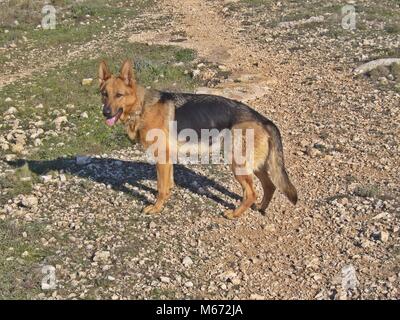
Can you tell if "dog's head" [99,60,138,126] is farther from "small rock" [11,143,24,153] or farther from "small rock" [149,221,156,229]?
"small rock" [11,143,24,153]

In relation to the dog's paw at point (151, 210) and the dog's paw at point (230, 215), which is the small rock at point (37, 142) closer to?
Result: the dog's paw at point (151, 210)

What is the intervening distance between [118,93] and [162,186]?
56.9 inches

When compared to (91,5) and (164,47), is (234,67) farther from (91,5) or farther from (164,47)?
(91,5)

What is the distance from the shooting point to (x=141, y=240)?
782 centimetres

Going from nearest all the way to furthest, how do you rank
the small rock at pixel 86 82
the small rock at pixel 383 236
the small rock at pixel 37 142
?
the small rock at pixel 383 236 → the small rock at pixel 37 142 → the small rock at pixel 86 82

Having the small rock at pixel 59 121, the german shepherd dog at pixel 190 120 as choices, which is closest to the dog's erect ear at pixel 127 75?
the german shepherd dog at pixel 190 120

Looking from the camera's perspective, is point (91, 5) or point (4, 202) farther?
point (91, 5)

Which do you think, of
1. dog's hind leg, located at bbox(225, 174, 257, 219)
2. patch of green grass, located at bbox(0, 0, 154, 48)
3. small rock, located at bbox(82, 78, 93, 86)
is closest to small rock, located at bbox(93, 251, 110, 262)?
dog's hind leg, located at bbox(225, 174, 257, 219)

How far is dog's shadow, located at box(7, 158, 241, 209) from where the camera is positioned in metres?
9.14

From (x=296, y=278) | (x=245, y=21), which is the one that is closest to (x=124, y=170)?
(x=296, y=278)

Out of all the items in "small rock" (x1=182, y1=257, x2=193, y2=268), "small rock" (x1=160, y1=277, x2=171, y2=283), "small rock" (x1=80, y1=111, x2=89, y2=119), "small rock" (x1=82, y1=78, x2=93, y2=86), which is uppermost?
"small rock" (x1=82, y1=78, x2=93, y2=86)

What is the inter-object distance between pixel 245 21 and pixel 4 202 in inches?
514

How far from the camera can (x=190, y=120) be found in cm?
804

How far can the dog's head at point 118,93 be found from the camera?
792 centimetres
